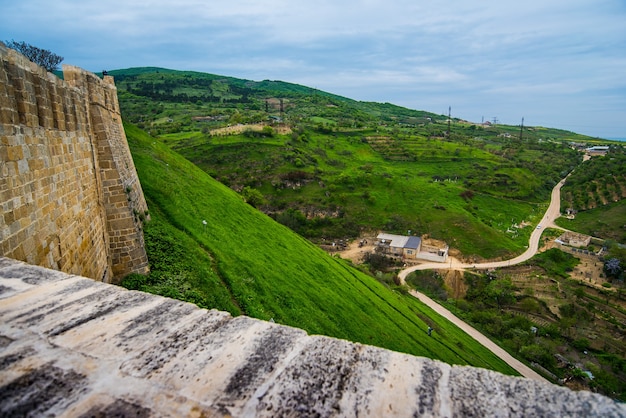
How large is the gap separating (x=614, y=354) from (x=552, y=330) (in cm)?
579

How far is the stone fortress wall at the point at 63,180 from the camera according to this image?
20.6 feet

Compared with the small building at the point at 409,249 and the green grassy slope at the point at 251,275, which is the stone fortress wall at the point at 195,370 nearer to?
the green grassy slope at the point at 251,275

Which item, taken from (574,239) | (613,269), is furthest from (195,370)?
(574,239)

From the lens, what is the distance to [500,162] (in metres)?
103

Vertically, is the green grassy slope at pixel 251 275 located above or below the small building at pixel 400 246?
above

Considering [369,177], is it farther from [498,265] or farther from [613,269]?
[613,269]

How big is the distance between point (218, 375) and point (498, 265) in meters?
62.3

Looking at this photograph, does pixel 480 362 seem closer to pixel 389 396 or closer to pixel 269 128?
pixel 389 396

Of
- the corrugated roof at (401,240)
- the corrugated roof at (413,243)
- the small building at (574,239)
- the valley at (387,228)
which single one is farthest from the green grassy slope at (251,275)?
the small building at (574,239)

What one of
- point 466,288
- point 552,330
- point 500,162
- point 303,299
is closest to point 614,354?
point 552,330

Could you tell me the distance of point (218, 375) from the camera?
2.85 m

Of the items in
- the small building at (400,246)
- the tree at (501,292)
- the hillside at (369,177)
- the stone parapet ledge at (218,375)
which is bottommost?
the tree at (501,292)

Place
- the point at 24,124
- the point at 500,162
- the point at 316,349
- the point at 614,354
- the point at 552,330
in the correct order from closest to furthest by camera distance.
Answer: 1. the point at 316,349
2. the point at 24,124
3. the point at 614,354
4. the point at 552,330
5. the point at 500,162

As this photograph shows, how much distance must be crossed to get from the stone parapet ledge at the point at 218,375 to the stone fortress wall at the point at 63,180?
3661 mm
